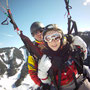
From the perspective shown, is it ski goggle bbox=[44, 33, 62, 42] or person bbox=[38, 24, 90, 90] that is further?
ski goggle bbox=[44, 33, 62, 42]

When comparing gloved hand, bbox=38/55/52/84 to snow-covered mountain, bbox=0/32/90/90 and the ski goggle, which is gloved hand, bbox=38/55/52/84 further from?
snow-covered mountain, bbox=0/32/90/90

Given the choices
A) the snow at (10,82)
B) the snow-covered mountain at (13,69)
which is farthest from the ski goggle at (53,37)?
the snow-covered mountain at (13,69)

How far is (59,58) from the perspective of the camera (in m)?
1.85

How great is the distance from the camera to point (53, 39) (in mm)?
1914

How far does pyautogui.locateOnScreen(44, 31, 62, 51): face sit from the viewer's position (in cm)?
193

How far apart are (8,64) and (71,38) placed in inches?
2006

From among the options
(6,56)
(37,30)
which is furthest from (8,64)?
(37,30)

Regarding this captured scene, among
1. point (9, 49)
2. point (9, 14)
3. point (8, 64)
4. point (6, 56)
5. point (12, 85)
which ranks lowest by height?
point (12, 85)

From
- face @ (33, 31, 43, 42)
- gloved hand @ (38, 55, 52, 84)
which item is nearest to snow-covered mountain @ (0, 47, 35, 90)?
face @ (33, 31, 43, 42)

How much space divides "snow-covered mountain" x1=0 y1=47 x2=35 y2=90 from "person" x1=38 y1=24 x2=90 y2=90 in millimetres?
34908

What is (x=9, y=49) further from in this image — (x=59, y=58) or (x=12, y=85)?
(x=59, y=58)

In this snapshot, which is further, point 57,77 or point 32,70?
point 32,70

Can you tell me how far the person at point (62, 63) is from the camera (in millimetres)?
1776

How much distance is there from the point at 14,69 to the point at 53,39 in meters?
A: 47.6
